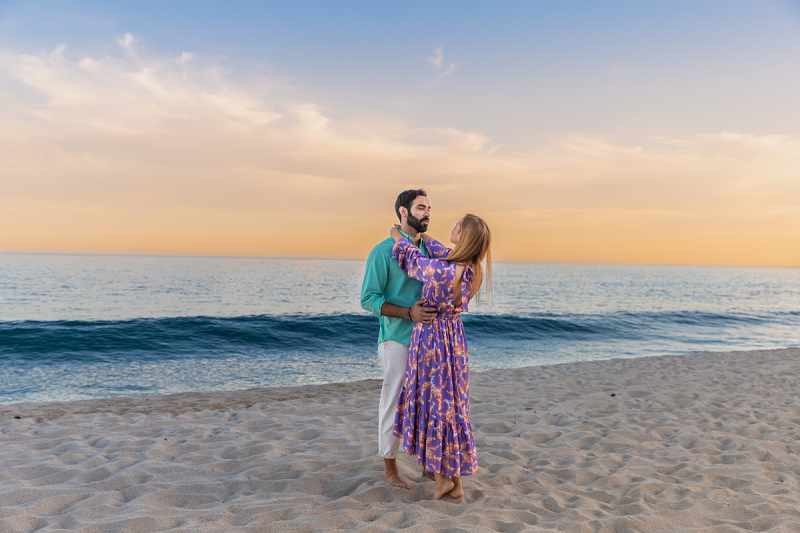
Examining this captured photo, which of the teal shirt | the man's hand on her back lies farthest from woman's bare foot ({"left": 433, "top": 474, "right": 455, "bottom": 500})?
the man's hand on her back

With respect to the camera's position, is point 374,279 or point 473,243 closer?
point 473,243

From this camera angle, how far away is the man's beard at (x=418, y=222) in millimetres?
3293

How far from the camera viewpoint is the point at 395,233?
3369 mm

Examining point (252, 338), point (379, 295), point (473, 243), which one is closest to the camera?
point (473, 243)

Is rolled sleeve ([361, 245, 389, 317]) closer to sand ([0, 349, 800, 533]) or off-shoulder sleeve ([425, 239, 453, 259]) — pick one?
off-shoulder sleeve ([425, 239, 453, 259])

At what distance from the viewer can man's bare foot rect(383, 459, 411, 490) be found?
11.1 feet

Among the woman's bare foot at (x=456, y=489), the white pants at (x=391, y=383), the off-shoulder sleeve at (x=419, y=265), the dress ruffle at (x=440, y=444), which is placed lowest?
the woman's bare foot at (x=456, y=489)

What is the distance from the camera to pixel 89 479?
3514 mm

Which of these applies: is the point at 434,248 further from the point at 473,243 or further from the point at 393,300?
the point at 393,300

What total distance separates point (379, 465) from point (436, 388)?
1.16 metres

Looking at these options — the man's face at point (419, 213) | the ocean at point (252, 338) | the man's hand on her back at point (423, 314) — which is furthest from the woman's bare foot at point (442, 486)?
the ocean at point (252, 338)

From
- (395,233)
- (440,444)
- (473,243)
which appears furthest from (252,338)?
(473,243)

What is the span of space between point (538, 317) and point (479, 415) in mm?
15469

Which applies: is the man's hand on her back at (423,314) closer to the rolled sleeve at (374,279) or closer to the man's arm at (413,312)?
the man's arm at (413,312)
